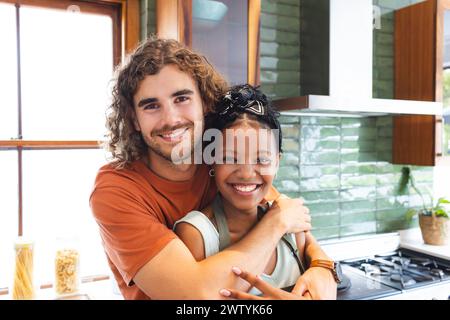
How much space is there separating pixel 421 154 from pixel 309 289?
1730 mm

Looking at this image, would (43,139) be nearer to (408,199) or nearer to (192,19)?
(192,19)

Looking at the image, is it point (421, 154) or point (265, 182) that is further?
point (421, 154)

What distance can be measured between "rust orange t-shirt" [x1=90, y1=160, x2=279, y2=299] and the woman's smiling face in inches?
5.6

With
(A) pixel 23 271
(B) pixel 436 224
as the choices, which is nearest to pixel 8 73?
(A) pixel 23 271

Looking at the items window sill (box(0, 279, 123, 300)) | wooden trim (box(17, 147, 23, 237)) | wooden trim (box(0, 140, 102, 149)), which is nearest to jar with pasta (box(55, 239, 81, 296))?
window sill (box(0, 279, 123, 300))

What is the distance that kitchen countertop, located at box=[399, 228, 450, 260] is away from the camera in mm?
2441

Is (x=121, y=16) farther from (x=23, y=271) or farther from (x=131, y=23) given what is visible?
(x=23, y=271)

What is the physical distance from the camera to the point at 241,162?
118cm

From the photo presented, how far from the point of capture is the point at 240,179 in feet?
3.87

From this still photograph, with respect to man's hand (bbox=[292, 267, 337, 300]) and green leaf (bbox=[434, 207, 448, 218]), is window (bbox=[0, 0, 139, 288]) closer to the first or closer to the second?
man's hand (bbox=[292, 267, 337, 300])

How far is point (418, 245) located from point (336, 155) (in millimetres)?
820

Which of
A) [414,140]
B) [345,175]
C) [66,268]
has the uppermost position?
[414,140]

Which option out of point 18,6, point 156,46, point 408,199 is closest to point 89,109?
point 18,6

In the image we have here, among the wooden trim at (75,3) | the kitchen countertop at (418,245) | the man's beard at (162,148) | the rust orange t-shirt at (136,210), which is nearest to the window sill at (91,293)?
the rust orange t-shirt at (136,210)
